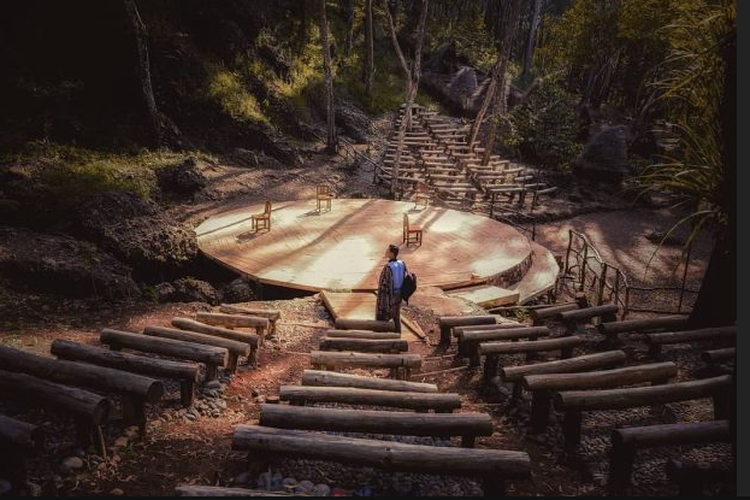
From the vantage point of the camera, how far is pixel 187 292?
499 inches

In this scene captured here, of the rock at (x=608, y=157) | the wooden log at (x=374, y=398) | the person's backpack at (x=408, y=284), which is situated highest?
the rock at (x=608, y=157)

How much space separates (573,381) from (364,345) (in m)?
3.47

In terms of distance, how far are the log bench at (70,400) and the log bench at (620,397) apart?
5445 mm

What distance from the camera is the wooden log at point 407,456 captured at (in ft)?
16.1

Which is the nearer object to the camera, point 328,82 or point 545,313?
point 545,313

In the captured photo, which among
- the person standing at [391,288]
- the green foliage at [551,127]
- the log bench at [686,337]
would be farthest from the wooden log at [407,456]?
the green foliage at [551,127]

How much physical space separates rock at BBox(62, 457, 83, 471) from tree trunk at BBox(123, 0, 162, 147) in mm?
18129

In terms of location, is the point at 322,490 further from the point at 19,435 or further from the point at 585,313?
the point at 585,313

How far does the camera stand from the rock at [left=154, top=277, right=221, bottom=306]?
12477 millimetres

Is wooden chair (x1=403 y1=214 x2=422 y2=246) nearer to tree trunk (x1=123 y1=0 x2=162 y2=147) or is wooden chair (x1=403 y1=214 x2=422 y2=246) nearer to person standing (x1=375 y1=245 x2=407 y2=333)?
person standing (x1=375 y1=245 x2=407 y2=333)

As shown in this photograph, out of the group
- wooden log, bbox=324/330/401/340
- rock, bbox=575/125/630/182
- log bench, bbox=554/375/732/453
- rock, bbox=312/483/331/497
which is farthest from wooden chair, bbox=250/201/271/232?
rock, bbox=575/125/630/182

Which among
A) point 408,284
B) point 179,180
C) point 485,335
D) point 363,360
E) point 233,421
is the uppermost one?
point 179,180

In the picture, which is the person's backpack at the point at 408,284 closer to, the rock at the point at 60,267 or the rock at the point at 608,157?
the rock at the point at 60,267

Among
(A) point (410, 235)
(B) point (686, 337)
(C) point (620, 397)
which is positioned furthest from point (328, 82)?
(C) point (620, 397)
